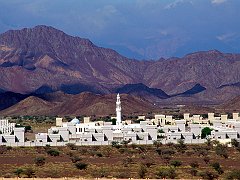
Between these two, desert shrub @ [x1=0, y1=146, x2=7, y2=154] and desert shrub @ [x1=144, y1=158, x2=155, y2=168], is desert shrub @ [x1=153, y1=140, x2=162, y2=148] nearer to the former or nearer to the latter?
desert shrub @ [x1=0, y1=146, x2=7, y2=154]

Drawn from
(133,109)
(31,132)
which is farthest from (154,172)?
(133,109)

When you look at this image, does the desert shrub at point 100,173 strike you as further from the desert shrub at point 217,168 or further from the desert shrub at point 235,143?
the desert shrub at point 235,143

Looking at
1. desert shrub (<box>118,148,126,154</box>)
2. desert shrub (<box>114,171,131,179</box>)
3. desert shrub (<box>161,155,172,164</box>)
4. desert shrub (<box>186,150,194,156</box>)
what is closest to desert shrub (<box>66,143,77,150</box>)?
desert shrub (<box>118,148,126,154</box>)

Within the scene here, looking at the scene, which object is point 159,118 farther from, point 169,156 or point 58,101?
point 58,101

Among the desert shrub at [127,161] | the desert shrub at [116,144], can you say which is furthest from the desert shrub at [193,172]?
the desert shrub at [116,144]

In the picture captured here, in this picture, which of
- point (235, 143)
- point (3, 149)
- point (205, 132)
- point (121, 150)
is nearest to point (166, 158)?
point (121, 150)

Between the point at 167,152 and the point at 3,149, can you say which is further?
the point at 3,149

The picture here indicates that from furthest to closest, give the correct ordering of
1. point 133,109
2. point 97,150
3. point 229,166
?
point 133,109 → point 97,150 → point 229,166

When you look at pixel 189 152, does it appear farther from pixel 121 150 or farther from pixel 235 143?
pixel 235 143

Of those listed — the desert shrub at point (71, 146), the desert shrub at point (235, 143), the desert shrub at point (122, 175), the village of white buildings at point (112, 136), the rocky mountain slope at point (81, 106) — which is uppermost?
the rocky mountain slope at point (81, 106)

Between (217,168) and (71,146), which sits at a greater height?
(71,146)

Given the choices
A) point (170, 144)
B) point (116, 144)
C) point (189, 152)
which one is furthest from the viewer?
point (116, 144)
